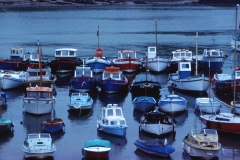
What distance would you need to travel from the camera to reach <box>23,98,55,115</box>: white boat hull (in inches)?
1831

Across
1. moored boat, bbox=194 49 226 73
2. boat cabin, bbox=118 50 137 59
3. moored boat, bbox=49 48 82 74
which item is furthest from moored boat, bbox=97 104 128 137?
moored boat, bbox=194 49 226 73

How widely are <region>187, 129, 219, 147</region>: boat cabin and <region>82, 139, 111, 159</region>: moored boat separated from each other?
539 cm

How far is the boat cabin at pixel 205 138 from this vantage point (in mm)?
36719

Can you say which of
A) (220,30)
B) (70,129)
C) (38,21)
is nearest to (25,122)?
(70,129)

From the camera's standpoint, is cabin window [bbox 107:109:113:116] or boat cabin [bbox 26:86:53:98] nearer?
cabin window [bbox 107:109:113:116]

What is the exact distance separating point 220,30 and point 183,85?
7841 cm

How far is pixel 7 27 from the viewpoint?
143750 mm

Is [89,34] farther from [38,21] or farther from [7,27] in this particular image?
[38,21]

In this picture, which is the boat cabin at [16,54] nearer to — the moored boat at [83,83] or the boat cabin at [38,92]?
the moored boat at [83,83]

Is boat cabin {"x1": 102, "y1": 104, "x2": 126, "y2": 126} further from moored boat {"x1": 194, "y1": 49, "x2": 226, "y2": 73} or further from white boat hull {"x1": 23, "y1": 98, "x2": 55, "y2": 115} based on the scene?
moored boat {"x1": 194, "y1": 49, "x2": 226, "y2": 73}

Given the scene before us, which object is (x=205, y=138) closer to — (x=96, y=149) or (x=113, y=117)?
(x=96, y=149)

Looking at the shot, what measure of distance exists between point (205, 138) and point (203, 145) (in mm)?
811

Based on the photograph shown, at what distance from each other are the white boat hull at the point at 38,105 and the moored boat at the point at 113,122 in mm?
5687

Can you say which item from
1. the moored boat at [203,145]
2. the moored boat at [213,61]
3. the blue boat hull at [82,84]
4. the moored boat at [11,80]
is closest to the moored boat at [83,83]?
the blue boat hull at [82,84]
